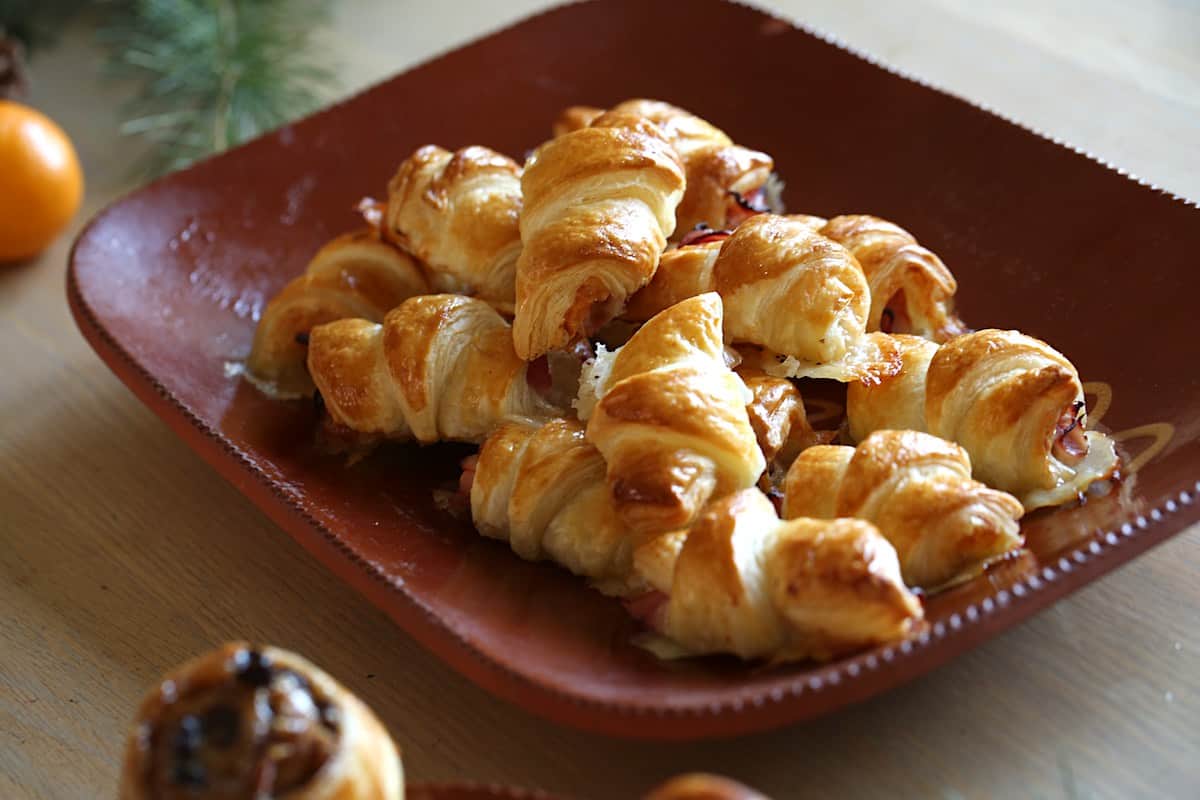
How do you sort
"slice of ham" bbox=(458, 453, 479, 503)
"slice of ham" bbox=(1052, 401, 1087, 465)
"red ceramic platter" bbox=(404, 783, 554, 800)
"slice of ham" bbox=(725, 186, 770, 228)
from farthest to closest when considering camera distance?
"slice of ham" bbox=(725, 186, 770, 228) < "slice of ham" bbox=(458, 453, 479, 503) < "slice of ham" bbox=(1052, 401, 1087, 465) < "red ceramic platter" bbox=(404, 783, 554, 800)

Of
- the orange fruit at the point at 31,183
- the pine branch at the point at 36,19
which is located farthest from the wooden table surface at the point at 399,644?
the pine branch at the point at 36,19

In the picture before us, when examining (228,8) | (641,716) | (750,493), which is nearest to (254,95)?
(228,8)

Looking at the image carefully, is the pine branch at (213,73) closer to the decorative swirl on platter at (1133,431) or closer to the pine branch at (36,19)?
the pine branch at (36,19)

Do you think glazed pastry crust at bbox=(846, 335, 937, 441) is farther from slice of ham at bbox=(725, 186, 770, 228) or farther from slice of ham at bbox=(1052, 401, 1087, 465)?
slice of ham at bbox=(725, 186, 770, 228)

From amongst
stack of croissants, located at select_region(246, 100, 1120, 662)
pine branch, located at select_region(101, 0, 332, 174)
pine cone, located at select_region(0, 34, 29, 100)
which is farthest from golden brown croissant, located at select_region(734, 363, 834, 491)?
pine cone, located at select_region(0, 34, 29, 100)

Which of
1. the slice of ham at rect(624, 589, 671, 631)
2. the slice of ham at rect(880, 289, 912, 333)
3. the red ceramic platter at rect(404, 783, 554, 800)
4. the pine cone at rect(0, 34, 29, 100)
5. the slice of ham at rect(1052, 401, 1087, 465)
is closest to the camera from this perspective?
the red ceramic platter at rect(404, 783, 554, 800)

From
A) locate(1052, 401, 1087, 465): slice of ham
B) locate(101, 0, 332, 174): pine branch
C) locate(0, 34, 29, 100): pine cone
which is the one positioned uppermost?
locate(1052, 401, 1087, 465): slice of ham

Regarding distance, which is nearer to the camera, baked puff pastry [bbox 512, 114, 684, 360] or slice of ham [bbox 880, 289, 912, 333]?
baked puff pastry [bbox 512, 114, 684, 360]

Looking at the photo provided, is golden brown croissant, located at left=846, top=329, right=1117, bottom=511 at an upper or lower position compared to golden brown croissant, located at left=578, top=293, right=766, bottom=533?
upper

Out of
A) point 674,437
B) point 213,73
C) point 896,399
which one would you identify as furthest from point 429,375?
point 213,73

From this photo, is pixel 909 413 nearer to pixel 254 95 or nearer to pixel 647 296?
pixel 647 296
